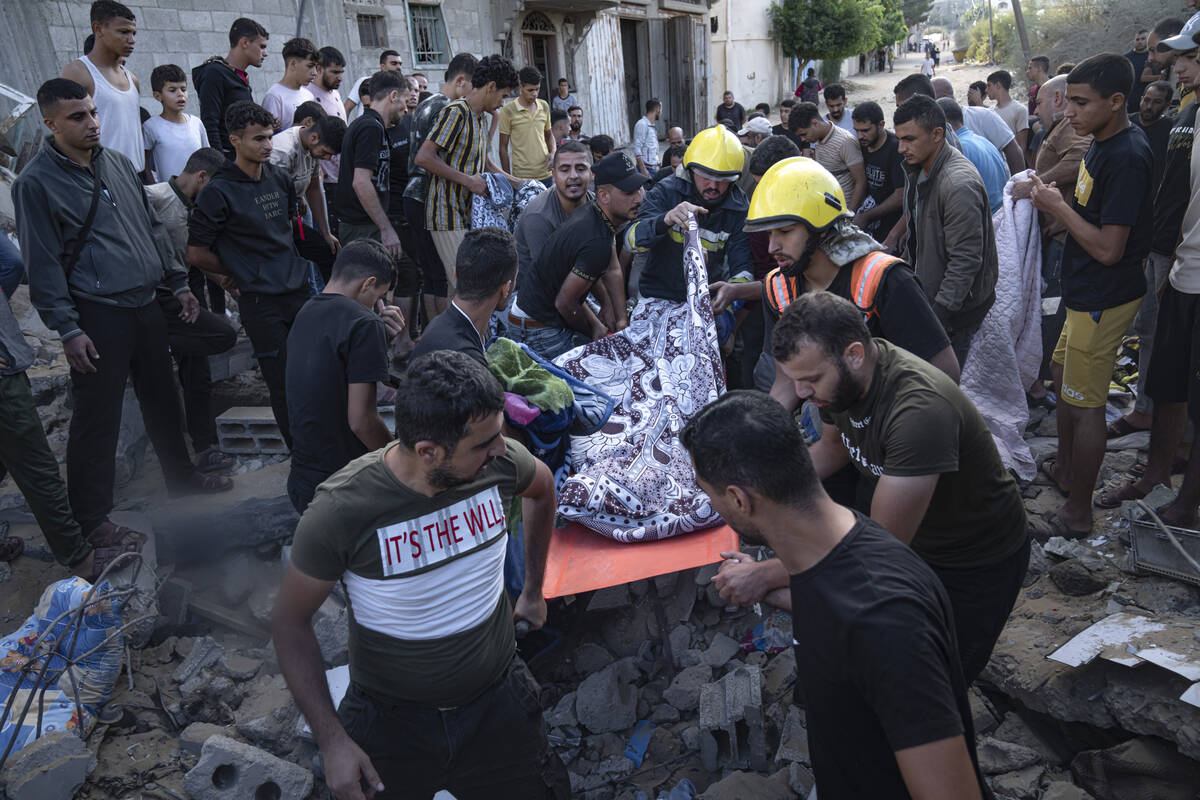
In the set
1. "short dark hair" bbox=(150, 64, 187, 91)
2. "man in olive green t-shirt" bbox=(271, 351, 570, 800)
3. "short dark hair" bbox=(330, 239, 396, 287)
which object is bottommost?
"man in olive green t-shirt" bbox=(271, 351, 570, 800)

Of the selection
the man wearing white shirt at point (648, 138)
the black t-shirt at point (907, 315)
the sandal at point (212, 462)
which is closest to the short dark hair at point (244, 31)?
the sandal at point (212, 462)

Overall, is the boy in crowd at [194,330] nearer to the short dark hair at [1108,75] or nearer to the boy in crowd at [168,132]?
the boy in crowd at [168,132]

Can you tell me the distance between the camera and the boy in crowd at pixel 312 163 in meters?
5.40

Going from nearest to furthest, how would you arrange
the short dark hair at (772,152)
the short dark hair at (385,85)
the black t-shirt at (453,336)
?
the black t-shirt at (453,336) → the short dark hair at (772,152) → the short dark hair at (385,85)

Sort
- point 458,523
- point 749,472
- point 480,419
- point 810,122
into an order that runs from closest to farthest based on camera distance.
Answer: point 749,472 → point 480,419 → point 458,523 → point 810,122

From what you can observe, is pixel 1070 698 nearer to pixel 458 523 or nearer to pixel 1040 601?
pixel 1040 601

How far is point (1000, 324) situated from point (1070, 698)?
2618 millimetres

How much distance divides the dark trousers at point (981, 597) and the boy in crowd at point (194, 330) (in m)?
4.42

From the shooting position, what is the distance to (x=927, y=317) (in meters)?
2.87

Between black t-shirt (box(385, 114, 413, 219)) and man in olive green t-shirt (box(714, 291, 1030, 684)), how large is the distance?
4.59 meters

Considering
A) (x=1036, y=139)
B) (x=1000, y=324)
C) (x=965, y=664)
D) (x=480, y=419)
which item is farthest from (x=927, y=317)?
(x=1036, y=139)

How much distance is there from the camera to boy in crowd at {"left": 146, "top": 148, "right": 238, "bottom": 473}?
4742 mm

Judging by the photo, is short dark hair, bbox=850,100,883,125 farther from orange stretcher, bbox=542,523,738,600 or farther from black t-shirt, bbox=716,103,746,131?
black t-shirt, bbox=716,103,746,131

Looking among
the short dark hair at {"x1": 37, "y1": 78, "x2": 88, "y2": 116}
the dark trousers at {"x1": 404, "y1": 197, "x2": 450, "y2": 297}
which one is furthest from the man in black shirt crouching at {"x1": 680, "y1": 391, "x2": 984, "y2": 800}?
the dark trousers at {"x1": 404, "y1": 197, "x2": 450, "y2": 297}
